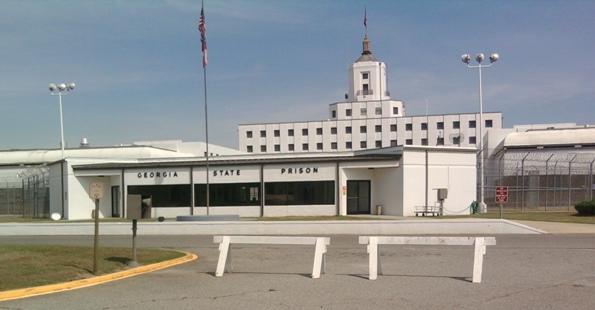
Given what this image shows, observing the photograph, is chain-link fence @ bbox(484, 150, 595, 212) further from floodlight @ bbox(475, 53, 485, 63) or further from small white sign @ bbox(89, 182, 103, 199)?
small white sign @ bbox(89, 182, 103, 199)

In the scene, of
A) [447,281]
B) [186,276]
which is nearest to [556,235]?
[447,281]

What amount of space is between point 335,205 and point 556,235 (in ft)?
52.5

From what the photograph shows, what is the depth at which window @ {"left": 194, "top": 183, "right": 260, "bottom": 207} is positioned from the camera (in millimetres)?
36969

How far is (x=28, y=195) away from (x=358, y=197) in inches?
1107

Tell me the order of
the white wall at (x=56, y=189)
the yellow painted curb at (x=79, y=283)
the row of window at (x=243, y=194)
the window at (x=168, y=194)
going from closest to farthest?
1. the yellow painted curb at (x=79, y=283)
2. the row of window at (x=243, y=194)
3. the window at (x=168, y=194)
4. the white wall at (x=56, y=189)

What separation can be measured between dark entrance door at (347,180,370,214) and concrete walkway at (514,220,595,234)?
1274cm

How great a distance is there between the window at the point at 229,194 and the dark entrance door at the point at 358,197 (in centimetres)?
581

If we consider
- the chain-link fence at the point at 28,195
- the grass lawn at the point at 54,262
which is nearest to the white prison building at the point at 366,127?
the chain-link fence at the point at 28,195

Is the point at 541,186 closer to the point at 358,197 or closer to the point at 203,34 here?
the point at 358,197

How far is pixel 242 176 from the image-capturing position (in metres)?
37.2

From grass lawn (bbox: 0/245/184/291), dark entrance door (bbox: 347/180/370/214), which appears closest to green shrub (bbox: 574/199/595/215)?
dark entrance door (bbox: 347/180/370/214)

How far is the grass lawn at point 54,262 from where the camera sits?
11047 millimetres

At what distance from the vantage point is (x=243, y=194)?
37.1m

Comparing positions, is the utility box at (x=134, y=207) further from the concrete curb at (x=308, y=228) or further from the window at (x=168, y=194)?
the window at (x=168, y=194)
